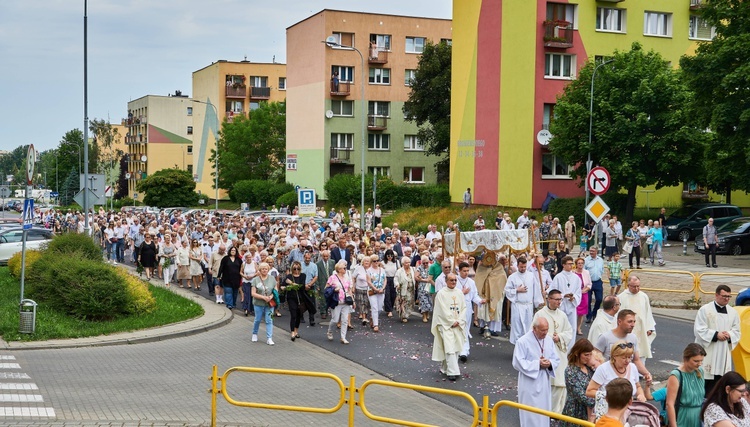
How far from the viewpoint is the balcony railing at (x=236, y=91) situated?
94625 mm

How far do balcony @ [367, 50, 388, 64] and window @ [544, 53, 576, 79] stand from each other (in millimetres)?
22565

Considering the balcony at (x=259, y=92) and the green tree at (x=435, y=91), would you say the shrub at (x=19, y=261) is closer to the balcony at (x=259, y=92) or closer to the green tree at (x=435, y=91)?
the green tree at (x=435, y=91)

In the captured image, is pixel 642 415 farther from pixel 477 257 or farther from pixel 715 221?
pixel 715 221

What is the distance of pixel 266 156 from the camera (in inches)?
3196

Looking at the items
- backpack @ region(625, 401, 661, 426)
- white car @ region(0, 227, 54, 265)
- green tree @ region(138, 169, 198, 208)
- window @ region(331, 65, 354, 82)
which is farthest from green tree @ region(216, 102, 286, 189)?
backpack @ region(625, 401, 661, 426)

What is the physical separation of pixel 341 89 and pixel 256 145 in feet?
55.6

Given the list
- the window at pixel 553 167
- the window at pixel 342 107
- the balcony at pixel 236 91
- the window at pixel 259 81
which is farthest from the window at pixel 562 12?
the window at pixel 259 81

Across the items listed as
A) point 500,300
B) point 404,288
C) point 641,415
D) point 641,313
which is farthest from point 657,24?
point 641,415

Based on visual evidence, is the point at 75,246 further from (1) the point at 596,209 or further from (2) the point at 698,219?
(2) the point at 698,219

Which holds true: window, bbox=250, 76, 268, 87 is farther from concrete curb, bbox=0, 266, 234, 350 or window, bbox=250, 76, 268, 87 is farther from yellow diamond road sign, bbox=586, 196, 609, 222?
yellow diamond road sign, bbox=586, 196, 609, 222

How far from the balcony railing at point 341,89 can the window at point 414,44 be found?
20.1 ft

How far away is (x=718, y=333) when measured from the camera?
35.1 feet

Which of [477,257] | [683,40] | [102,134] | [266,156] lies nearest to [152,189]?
[266,156]

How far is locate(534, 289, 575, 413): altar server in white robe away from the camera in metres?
10.4
